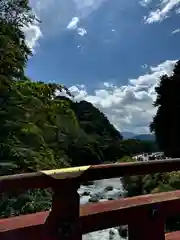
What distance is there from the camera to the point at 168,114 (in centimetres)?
2806

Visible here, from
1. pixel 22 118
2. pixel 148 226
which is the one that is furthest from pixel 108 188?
pixel 148 226

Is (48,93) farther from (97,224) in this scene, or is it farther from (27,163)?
(97,224)

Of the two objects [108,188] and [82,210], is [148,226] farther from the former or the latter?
[108,188]

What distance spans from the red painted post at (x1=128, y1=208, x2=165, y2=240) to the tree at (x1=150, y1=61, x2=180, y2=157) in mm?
25828

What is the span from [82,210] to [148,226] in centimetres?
33

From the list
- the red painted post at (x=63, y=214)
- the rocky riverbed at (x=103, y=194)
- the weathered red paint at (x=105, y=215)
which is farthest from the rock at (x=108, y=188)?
the red painted post at (x=63, y=214)

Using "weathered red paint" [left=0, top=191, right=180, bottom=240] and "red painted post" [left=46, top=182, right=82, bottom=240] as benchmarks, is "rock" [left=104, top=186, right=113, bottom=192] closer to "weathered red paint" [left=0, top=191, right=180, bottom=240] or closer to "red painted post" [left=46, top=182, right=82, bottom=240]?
"weathered red paint" [left=0, top=191, right=180, bottom=240]

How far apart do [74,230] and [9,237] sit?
0.26 meters

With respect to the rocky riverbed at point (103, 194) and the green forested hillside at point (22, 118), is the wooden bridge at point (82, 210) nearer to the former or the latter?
the green forested hillside at point (22, 118)

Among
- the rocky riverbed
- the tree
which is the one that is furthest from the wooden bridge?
the tree

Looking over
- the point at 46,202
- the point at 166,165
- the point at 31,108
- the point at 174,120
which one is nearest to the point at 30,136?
the point at 31,108

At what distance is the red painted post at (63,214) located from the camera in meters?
1.44

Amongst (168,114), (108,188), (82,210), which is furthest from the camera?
(168,114)

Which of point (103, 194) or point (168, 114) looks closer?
point (103, 194)
